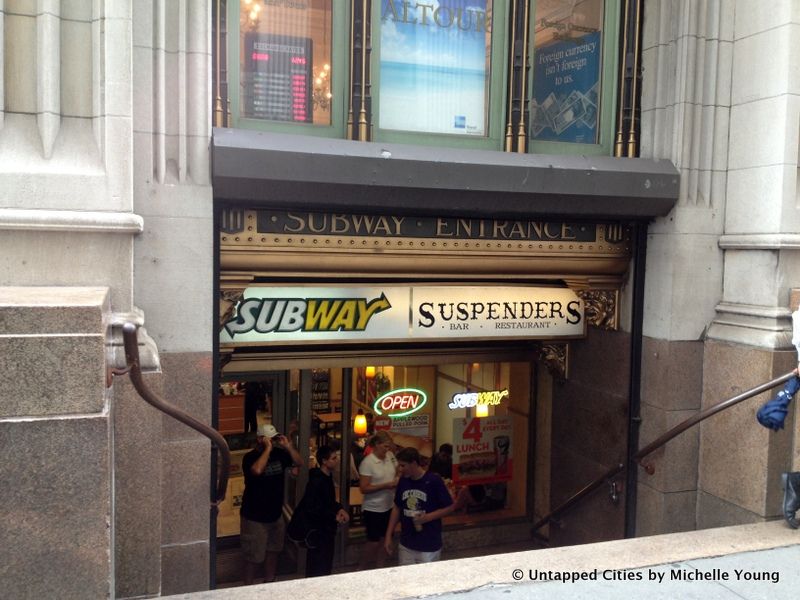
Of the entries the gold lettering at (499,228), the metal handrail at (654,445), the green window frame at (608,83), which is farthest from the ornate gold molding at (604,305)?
the green window frame at (608,83)

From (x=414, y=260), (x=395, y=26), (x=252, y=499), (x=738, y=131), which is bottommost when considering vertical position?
(x=252, y=499)

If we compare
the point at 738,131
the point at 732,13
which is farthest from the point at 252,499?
the point at 732,13

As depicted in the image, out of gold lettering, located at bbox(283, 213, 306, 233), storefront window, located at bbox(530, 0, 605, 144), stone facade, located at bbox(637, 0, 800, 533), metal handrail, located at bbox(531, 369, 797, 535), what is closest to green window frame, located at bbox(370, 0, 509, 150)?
storefront window, located at bbox(530, 0, 605, 144)

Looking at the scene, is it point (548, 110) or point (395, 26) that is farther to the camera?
point (548, 110)

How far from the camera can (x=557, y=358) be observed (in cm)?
881

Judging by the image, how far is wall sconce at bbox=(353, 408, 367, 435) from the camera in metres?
9.52

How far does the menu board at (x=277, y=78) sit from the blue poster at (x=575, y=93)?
2367 mm

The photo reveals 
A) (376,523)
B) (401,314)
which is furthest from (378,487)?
(401,314)

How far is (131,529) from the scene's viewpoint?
16.5 ft

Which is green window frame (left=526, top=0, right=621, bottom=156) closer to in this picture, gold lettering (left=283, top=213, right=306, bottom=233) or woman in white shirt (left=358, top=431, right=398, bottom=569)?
gold lettering (left=283, top=213, right=306, bottom=233)

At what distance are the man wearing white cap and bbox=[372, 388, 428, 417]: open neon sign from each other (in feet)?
4.56

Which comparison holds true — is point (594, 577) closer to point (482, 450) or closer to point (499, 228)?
point (499, 228)

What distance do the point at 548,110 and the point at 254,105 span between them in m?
2.81

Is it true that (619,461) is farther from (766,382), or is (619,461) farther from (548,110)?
(548,110)
